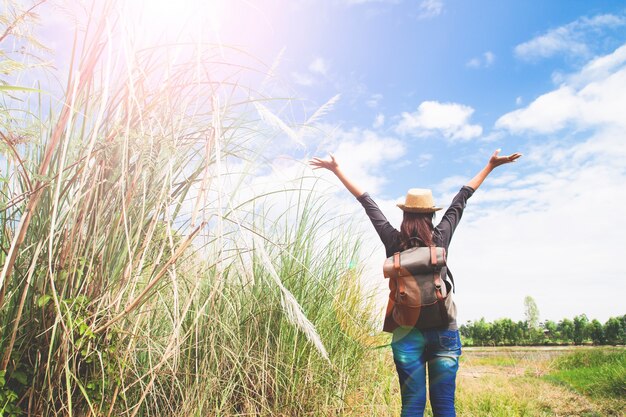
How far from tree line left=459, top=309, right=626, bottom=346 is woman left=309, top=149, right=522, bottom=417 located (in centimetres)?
1621

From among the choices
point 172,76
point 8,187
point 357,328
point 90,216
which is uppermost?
point 172,76

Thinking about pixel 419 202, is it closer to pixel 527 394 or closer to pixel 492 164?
pixel 492 164

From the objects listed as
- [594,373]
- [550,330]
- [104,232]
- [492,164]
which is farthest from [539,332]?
[104,232]

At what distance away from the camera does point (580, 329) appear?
18.0 meters

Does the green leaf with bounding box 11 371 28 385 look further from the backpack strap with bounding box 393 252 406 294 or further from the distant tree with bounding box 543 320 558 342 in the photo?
the distant tree with bounding box 543 320 558 342

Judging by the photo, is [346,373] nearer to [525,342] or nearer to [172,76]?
[172,76]

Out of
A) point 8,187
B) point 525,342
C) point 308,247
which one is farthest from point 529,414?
point 525,342

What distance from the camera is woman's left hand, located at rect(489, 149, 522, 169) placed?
3.54 metres

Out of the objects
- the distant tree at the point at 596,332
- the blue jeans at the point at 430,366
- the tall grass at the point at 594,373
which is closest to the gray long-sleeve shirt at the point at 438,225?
the blue jeans at the point at 430,366

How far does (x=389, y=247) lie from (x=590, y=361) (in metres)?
7.98

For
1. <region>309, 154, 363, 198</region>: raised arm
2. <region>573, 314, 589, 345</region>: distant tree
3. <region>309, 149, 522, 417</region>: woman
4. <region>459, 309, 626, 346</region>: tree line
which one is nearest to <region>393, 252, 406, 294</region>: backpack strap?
<region>309, 149, 522, 417</region>: woman

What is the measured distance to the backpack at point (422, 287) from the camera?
278 cm

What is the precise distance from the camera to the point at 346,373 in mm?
3324

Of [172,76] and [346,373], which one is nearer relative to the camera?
[172,76]
